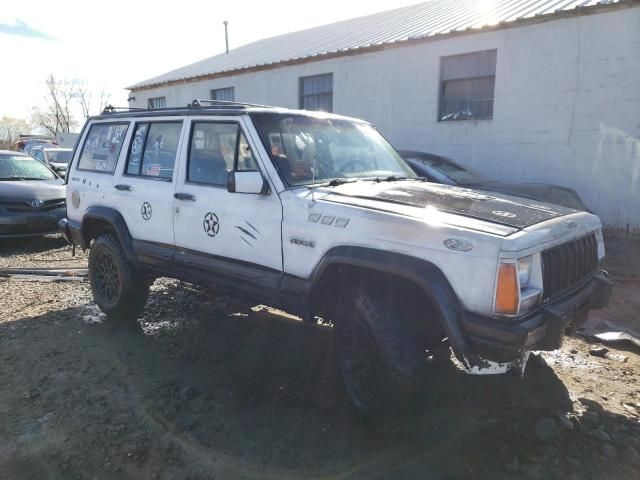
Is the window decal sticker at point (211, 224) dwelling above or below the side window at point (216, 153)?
below

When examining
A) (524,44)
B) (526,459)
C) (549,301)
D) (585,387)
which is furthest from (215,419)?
(524,44)

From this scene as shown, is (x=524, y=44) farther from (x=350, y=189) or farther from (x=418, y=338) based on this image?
(x=418, y=338)

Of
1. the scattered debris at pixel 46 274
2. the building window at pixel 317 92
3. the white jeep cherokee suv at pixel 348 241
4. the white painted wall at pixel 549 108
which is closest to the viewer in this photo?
the white jeep cherokee suv at pixel 348 241

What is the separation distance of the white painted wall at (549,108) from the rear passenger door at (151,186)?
764cm

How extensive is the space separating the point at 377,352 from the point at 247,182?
1360 millimetres

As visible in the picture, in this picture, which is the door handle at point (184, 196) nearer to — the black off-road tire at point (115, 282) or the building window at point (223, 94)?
the black off-road tire at point (115, 282)

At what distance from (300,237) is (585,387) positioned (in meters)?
2.31

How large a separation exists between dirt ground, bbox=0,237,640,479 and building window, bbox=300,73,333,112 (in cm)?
981

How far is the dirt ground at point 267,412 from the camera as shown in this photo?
2674 millimetres

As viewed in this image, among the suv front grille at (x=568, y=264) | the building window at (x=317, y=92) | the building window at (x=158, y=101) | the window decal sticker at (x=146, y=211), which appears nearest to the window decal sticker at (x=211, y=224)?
the window decal sticker at (x=146, y=211)

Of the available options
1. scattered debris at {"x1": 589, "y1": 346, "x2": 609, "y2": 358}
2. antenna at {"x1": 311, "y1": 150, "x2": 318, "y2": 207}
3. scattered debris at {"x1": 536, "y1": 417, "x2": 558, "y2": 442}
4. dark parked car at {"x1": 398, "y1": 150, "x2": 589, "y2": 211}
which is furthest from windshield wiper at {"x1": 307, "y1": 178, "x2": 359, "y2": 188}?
dark parked car at {"x1": 398, "y1": 150, "x2": 589, "y2": 211}

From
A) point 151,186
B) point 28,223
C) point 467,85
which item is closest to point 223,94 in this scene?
point 467,85

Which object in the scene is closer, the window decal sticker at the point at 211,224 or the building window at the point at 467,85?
the window decal sticker at the point at 211,224

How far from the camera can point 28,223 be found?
7.71 m
